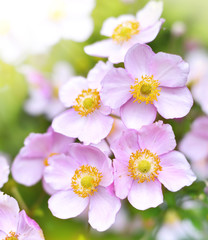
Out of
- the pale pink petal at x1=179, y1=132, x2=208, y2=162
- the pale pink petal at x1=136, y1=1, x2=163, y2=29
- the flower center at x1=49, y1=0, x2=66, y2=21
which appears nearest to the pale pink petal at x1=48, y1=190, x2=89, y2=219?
the pale pink petal at x1=179, y1=132, x2=208, y2=162

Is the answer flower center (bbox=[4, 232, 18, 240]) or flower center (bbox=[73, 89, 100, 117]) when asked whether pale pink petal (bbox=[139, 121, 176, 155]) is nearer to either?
flower center (bbox=[73, 89, 100, 117])

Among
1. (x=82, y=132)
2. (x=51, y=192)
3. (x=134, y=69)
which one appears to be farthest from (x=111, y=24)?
(x=51, y=192)

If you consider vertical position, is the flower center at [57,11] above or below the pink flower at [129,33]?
below

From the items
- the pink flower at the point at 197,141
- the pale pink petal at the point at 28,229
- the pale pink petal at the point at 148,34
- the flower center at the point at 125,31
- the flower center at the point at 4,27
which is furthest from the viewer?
the flower center at the point at 4,27

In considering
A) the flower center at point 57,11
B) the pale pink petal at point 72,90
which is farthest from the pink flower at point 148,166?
the flower center at point 57,11

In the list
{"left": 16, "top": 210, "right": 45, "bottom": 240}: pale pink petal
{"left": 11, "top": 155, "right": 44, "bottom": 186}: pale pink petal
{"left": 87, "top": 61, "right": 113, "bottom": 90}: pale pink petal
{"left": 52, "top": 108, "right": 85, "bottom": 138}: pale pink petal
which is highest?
{"left": 87, "top": 61, "right": 113, "bottom": 90}: pale pink petal

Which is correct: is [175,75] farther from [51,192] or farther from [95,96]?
[51,192]

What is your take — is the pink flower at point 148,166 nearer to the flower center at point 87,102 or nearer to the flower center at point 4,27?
the flower center at point 87,102
